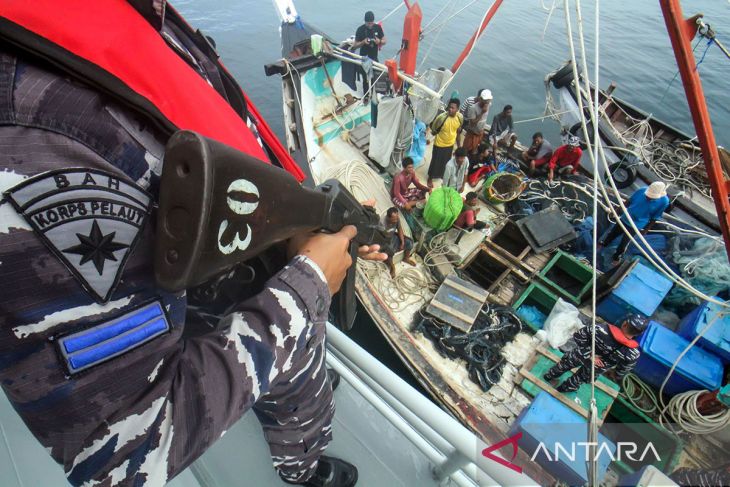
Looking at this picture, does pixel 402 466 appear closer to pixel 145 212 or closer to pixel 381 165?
pixel 145 212

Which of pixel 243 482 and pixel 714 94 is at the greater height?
pixel 714 94

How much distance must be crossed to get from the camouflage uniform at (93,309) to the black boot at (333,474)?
4.09 ft

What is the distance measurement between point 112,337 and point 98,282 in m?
0.11

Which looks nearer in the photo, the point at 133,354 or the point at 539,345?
the point at 133,354

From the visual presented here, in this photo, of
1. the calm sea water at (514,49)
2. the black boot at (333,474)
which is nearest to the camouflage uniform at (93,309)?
the black boot at (333,474)

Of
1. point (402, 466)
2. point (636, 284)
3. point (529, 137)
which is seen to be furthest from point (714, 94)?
point (402, 466)

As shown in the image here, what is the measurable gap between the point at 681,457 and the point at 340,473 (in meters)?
5.07

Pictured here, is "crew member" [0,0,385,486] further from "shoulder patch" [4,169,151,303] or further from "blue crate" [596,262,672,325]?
"blue crate" [596,262,672,325]

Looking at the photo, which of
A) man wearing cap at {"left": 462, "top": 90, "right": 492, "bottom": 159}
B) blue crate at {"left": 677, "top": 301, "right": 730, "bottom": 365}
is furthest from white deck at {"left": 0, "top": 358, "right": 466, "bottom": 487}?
man wearing cap at {"left": 462, "top": 90, "right": 492, "bottom": 159}

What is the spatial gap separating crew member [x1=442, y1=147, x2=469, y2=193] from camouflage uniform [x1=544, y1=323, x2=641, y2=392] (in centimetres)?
356

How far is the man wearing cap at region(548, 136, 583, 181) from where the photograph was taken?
26.0ft

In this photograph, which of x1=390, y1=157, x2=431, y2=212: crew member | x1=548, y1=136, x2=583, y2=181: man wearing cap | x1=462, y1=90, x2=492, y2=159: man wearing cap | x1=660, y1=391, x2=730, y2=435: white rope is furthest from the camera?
x1=548, y1=136, x2=583, y2=181: man wearing cap

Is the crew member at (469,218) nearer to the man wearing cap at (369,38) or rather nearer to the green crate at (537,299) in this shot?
the green crate at (537,299)

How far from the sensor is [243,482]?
1.83 m
